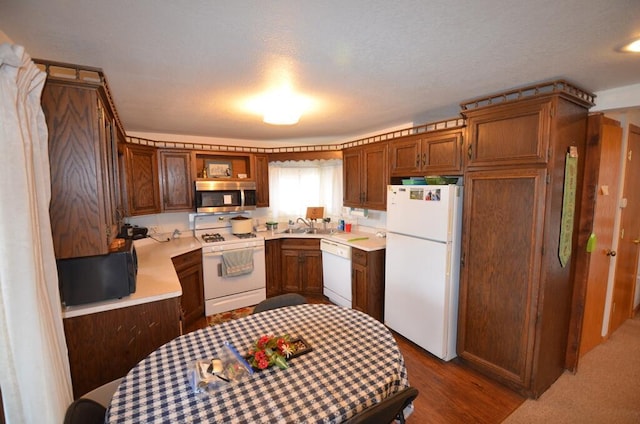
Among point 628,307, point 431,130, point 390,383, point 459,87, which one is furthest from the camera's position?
point 628,307

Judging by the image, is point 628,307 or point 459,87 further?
point 628,307

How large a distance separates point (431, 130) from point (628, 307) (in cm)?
303

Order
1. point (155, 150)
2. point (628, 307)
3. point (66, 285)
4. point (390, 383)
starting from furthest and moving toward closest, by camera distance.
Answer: point (155, 150), point (628, 307), point (66, 285), point (390, 383)

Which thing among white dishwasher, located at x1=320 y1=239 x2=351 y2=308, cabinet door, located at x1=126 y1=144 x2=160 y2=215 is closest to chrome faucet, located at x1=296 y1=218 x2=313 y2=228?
white dishwasher, located at x1=320 y1=239 x2=351 y2=308

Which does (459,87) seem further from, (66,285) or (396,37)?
(66,285)

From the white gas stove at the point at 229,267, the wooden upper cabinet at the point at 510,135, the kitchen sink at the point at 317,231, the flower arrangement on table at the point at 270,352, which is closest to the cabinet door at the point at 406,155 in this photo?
the wooden upper cabinet at the point at 510,135

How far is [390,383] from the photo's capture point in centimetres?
121

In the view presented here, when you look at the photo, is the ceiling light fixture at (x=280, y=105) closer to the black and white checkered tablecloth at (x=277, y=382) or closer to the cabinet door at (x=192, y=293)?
the black and white checkered tablecloth at (x=277, y=382)

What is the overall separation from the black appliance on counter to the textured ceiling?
1.11 m

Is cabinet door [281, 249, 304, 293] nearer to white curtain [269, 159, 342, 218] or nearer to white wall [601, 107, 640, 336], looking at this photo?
white curtain [269, 159, 342, 218]

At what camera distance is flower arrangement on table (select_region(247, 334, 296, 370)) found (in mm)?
1278

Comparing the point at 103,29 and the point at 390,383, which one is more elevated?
the point at 103,29

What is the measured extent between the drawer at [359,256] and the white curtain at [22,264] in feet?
8.37

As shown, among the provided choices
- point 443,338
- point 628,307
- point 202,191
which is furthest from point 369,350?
point 628,307
